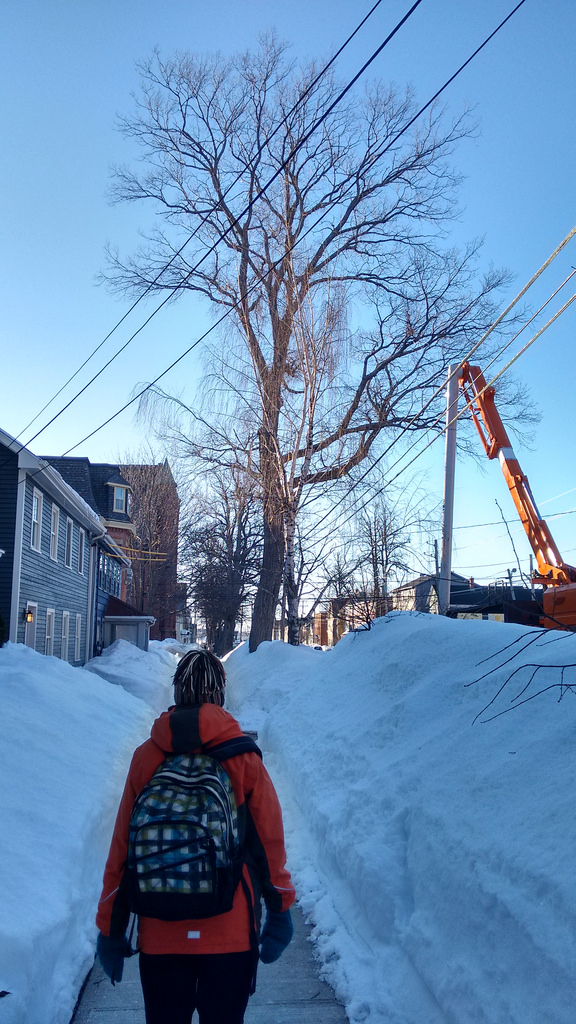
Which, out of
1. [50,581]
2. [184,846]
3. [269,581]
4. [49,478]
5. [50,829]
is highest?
[49,478]

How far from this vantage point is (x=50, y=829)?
5531 mm

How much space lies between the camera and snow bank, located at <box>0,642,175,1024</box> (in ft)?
12.6

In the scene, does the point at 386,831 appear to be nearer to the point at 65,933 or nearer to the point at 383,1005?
the point at 383,1005

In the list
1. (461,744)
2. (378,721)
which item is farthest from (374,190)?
(461,744)

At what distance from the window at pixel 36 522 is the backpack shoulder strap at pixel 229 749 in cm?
1735

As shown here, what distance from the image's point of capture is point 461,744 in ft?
17.1

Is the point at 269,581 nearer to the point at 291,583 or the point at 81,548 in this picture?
the point at 291,583

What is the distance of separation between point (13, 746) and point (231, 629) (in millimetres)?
41075

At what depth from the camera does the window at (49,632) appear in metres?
21.0

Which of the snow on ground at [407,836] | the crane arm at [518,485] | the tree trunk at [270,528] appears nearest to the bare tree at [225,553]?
the tree trunk at [270,528]

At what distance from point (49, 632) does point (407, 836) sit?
1782 centimetres

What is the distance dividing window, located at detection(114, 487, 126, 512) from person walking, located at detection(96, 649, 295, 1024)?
1611 inches

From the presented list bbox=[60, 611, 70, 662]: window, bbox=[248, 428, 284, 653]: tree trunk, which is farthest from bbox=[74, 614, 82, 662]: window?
bbox=[248, 428, 284, 653]: tree trunk

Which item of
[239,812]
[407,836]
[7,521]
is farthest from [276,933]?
[7,521]
